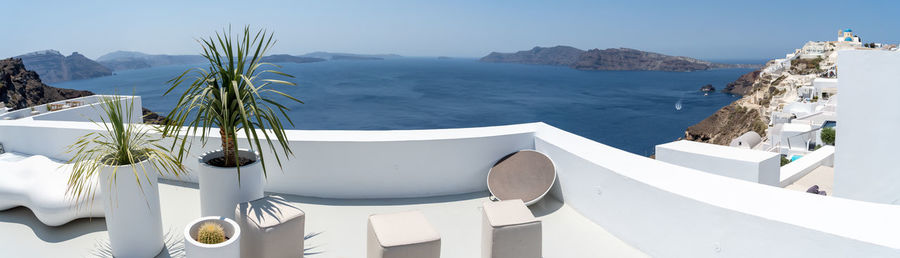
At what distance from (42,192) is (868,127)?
6.94 meters

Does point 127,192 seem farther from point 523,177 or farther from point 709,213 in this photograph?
point 709,213

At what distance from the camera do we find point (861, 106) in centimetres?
458

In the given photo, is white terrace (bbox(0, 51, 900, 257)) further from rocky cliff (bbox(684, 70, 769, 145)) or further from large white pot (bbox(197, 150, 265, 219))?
rocky cliff (bbox(684, 70, 769, 145))

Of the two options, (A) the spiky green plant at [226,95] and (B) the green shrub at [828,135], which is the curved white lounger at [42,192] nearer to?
(A) the spiky green plant at [226,95]

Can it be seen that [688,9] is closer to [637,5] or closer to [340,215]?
[637,5]

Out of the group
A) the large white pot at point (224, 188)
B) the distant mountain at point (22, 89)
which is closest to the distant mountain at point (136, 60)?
the distant mountain at point (22, 89)

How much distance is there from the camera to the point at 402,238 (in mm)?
2283

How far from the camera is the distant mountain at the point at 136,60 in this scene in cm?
12079

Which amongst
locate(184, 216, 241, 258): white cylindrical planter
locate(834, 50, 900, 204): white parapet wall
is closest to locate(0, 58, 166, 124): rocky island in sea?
locate(184, 216, 241, 258): white cylindrical planter

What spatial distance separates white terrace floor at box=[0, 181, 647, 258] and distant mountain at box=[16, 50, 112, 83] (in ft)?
323

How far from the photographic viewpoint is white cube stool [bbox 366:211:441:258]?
2.23 meters

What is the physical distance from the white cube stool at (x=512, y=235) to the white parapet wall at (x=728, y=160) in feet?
14.4

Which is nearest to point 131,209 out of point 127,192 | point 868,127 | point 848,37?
point 127,192

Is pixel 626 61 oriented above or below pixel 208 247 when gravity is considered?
above
